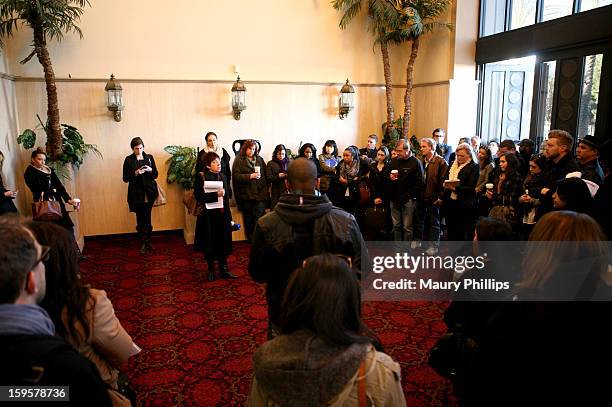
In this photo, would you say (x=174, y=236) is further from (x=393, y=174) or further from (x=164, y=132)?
(x=393, y=174)

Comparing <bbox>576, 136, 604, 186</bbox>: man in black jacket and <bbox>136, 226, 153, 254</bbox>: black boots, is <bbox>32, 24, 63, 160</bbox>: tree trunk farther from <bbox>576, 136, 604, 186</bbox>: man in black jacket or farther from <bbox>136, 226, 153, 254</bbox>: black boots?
<bbox>576, 136, 604, 186</bbox>: man in black jacket

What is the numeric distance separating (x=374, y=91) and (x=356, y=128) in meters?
0.88

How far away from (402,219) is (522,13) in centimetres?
457

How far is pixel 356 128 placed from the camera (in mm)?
9734

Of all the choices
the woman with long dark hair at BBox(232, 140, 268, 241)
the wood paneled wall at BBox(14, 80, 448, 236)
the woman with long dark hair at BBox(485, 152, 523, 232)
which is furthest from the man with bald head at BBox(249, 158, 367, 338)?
the wood paneled wall at BBox(14, 80, 448, 236)

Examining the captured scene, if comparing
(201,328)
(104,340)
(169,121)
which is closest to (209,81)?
(169,121)

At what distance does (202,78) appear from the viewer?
8.51 meters

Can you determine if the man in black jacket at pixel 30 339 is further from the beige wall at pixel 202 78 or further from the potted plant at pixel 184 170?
the beige wall at pixel 202 78

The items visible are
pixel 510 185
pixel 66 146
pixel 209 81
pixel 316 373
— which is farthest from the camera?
pixel 209 81

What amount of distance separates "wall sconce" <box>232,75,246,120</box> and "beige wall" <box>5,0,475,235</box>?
0.79 feet

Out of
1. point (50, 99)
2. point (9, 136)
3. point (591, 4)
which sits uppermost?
point (591, 4)

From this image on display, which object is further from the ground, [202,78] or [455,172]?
[202,78]

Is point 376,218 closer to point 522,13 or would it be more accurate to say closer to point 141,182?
point 141,182

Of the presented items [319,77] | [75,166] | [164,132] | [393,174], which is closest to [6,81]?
[75,166]
